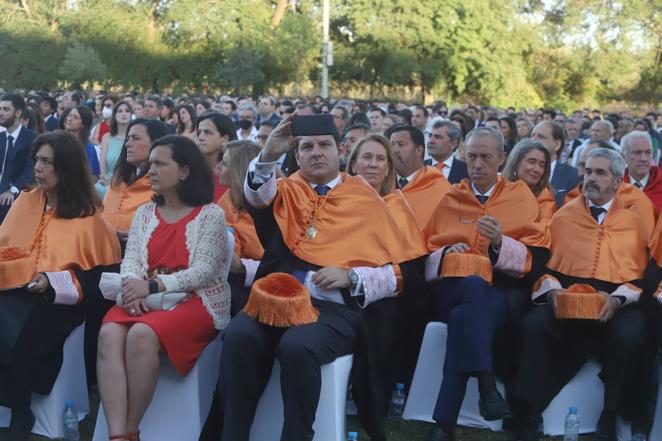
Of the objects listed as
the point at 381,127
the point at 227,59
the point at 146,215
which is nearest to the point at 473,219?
the point at 146,215

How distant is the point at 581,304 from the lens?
591 cm

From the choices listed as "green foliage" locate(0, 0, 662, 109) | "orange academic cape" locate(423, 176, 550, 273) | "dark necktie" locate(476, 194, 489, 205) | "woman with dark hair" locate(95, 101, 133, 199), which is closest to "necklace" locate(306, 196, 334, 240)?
"orange academic cape" locate(423, 176, 550, 273)

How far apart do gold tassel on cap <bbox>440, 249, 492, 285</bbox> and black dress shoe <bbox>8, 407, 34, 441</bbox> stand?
2581 mm

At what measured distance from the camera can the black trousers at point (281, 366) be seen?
16.8 ft

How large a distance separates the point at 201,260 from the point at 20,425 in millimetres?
1388

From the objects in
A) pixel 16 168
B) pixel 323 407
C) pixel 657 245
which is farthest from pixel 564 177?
pixel 323 407

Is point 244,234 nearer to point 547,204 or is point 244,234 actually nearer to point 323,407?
point 323,407

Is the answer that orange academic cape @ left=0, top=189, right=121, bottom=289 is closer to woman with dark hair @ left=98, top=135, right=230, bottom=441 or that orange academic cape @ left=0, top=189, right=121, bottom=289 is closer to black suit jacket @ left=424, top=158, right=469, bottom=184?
woman with dark hair @ left=98, top=135, right=230, bottom=441

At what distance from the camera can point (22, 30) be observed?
1606 inches

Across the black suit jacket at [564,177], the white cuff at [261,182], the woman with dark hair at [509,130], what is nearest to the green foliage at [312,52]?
the woman with dark hair at [509,130]

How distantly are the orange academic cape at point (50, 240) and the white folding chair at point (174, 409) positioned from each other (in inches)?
36.8

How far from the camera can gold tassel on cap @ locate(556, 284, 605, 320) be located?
5.90 m

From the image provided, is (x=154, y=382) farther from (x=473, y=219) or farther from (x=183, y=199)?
(x=473, y=219)

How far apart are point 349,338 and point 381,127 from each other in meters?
8.67
